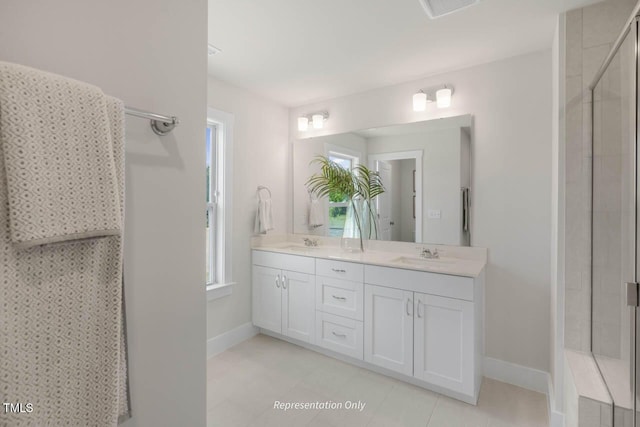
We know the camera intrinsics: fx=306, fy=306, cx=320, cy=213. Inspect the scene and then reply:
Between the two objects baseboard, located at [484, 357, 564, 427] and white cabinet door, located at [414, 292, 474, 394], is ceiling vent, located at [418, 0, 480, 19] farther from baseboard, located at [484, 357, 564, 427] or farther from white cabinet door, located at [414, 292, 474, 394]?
baseboard, located at [484, 357, 564, 427]

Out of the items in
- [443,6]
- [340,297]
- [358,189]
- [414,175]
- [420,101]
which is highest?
[443,6]

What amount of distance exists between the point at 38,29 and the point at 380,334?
7.79 ft

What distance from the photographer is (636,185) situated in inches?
46.2

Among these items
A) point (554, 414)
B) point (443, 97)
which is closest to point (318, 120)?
point (443, 97)

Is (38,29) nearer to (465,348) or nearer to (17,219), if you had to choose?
(17,219)

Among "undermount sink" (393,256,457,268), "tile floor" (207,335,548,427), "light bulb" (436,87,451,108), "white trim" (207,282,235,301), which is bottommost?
"tile floor" (207,335,548,427)

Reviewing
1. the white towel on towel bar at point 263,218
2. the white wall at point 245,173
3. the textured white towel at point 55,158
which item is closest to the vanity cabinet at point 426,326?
the white towel on towel bar at point 263,218

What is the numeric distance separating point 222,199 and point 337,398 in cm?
188

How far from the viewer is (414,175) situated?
8.91 ft

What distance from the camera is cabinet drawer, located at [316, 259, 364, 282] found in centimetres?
243

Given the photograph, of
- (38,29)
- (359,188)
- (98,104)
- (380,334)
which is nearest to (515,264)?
(380,334)

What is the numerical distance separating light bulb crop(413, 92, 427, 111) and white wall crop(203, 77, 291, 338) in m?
1.51

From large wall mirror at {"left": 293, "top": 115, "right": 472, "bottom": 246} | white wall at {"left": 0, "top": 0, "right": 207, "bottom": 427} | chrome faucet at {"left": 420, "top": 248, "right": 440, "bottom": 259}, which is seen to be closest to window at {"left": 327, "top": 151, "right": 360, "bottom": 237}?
large wall mirror at {"left": 293, "top": 115, "right": 472, "bottom": 246}

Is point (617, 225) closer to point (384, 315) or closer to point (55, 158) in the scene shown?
point (384, 315)
